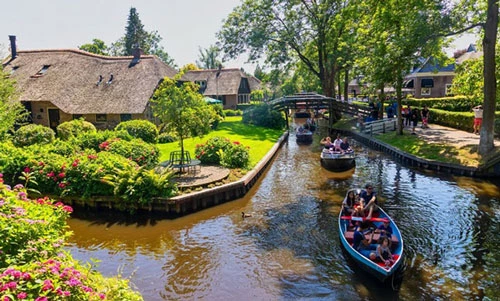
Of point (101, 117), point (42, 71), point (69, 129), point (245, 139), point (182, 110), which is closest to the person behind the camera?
point (182, 110)

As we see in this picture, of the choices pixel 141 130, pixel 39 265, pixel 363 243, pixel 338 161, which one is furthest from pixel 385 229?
pixel 141 130

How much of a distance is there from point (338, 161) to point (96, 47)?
217 ft

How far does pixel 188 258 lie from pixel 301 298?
13.8 feet

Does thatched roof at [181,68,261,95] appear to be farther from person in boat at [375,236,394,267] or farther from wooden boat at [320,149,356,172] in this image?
person in boat at [375,236,394,267]

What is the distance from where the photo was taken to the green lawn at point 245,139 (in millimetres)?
25688

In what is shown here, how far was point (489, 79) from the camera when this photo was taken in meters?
20.5

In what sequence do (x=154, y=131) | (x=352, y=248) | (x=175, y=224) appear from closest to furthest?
(x=352, y=248), (x=175, y=224), (x=154, y=131)

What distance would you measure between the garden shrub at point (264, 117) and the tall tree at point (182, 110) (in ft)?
72.4

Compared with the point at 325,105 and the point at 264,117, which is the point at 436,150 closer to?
the point at 325,105

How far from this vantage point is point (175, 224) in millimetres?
15148

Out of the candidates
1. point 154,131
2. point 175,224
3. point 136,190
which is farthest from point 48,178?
point 154,131

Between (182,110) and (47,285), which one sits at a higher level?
(182,110)

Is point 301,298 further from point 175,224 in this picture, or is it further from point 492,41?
point 492,41

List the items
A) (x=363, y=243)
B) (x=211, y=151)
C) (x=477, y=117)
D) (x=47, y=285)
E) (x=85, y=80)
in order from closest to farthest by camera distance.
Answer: (x=47, y=285), (x=363, y=243), (x=211, y=151), (x=477, y=117), (x=85, y=80)
